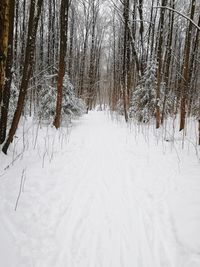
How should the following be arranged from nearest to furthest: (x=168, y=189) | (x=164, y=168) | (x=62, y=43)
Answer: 1. (x=168, y=189)
2. (x=164, y=168)
3. (x=62, y=43)

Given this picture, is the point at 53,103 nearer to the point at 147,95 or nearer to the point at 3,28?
the point at 147,95

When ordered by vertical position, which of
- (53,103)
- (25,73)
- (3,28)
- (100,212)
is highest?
(3,28)

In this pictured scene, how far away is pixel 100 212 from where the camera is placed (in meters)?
2.94

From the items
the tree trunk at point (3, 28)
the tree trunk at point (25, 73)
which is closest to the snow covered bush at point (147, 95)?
the tree trunk at point (25, 73)

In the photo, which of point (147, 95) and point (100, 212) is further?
point (147, 95)

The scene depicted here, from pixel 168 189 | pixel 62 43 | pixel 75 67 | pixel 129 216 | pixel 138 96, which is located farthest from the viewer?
pixel 75 67

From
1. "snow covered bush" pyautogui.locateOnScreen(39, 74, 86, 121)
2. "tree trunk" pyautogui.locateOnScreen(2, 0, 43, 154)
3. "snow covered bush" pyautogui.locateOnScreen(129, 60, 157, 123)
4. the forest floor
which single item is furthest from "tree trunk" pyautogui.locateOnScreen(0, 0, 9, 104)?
"snow covered bush" pyautogui.locateOnScreen(129, 60, 157, 123)

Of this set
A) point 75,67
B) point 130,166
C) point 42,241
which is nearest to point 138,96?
point 130,166

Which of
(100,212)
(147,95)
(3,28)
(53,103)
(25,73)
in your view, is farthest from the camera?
(147,95)

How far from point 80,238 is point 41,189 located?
1407mm

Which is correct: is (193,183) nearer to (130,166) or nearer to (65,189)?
(130,166)

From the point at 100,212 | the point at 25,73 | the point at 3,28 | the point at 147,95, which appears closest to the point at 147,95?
the point at 147,95

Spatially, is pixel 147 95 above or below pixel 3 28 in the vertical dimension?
below

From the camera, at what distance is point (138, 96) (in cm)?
1200
